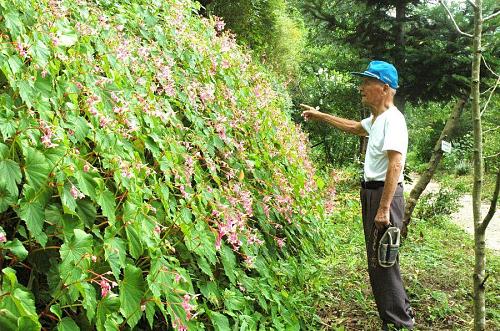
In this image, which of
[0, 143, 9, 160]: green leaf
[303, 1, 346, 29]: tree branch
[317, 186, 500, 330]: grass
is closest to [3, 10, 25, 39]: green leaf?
[0, 143, 9, 160]: green leaf

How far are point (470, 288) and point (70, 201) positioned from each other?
13.0 ft

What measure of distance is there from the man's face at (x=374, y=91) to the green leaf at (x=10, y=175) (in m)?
2.40

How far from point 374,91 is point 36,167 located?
235 cm

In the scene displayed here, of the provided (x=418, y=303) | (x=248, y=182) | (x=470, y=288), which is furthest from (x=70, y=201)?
(x=470, y=288)

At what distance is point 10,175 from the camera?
1515mm

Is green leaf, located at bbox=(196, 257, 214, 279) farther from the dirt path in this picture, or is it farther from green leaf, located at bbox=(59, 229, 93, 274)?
the dirt path

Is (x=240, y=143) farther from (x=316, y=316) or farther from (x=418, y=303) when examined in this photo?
(x=418, y=303)

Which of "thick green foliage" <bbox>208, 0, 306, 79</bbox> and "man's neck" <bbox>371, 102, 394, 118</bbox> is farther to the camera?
"thick green foliage" <bbox>208, 0, 306, 79</bbox>

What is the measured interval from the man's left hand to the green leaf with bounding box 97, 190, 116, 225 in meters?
1.86

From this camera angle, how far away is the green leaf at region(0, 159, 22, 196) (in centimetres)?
150

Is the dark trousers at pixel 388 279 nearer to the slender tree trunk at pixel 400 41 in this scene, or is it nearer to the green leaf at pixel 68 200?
the green leaf at pixel 68 200

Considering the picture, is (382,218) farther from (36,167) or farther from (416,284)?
(36,167)

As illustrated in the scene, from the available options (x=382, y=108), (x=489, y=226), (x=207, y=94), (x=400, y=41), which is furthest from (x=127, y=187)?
(x=489, y=226)

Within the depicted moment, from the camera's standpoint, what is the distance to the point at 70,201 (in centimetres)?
162
